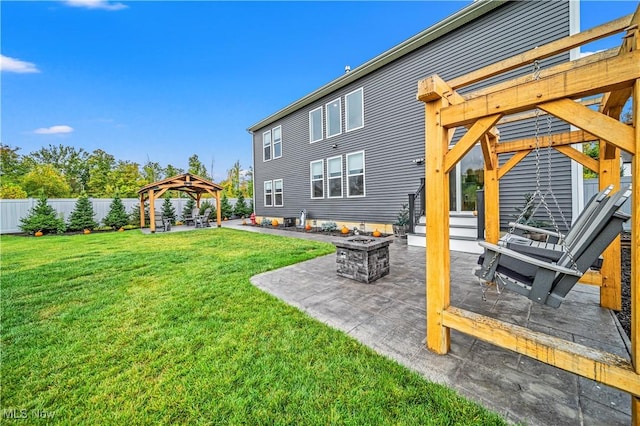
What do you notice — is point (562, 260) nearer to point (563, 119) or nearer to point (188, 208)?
point (563, 119)

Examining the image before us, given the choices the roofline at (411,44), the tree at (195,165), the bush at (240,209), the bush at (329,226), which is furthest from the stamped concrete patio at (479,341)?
the tree at (195,165)

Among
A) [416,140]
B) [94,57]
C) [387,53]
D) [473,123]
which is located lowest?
[473,123]

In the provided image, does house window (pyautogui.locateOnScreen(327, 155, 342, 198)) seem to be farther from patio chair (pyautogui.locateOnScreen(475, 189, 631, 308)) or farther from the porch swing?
patio chair (pyautogui.locateOnScreen(475, 189, 631, 308))

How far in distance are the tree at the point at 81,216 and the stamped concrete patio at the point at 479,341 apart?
13.6m

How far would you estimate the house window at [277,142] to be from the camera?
518 inches

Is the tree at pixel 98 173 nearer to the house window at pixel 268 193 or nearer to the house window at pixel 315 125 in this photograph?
the house window at pixel 268 193

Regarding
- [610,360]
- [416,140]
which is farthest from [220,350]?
[416,140]

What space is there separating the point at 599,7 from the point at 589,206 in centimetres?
827

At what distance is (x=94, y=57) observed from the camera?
1336 cm


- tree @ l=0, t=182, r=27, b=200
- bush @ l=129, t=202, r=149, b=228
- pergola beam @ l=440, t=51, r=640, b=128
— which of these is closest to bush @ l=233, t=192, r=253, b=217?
bush @ l=129, t=202, r=149, b=228

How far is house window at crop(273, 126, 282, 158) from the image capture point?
43.2ft

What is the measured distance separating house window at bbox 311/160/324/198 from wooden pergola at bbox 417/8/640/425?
8788 millimetres

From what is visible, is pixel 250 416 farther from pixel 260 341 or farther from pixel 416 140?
pixel 416 140

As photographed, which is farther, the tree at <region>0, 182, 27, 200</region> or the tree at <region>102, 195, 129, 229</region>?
the tree at <region>0, 182, 27, 200</region>
